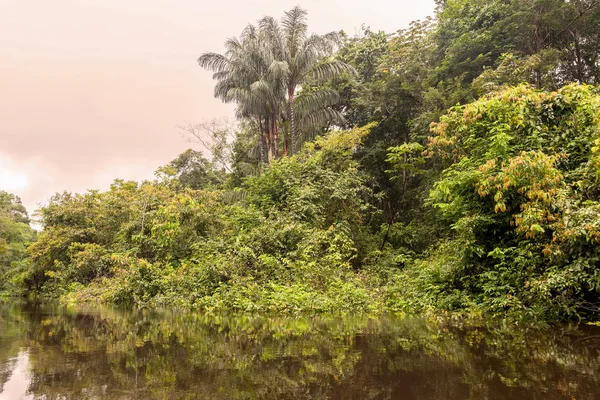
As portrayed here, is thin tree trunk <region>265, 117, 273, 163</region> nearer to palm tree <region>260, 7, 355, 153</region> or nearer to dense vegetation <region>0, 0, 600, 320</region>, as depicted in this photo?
dense vegetation <region>0, 0, 600, 320</region>

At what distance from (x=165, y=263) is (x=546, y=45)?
16.5 metres

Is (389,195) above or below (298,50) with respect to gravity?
below

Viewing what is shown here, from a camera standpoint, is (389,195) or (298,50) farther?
(389,195)

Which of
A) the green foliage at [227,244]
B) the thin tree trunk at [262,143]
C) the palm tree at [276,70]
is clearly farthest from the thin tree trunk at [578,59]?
the thin tree trunk at [262,143]

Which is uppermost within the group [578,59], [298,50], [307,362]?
[298,50]

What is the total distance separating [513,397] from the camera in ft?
10.2

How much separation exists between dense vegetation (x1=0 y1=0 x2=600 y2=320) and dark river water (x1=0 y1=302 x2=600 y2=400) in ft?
6.56

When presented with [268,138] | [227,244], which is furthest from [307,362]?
[268,138]

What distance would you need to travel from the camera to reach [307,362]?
434 centimetres

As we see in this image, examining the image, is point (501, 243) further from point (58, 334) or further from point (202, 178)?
point (202, 178)

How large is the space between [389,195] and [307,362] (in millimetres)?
16807

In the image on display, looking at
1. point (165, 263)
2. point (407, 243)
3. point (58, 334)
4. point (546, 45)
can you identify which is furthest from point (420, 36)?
point (58, 334)

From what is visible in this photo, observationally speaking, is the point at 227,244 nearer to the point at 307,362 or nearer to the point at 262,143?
the point at 262,143

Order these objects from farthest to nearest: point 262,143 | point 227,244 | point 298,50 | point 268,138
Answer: point 268,138 → point 262,143 → point 298,50 → point 227,244
